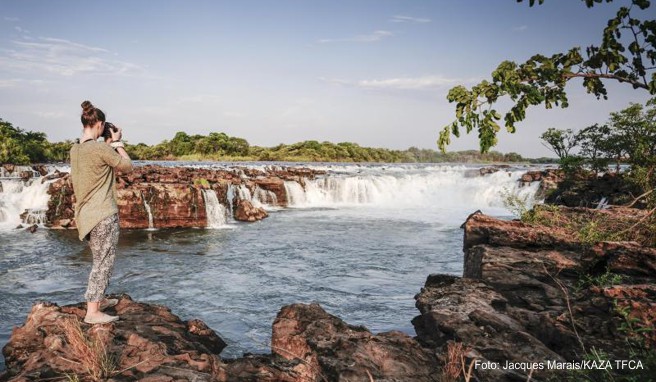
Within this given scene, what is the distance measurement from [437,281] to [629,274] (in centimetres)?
261

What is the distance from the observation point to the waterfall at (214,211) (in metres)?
18.6

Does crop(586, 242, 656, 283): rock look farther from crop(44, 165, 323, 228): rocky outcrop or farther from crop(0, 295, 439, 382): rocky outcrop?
crop(44, 165, 323, 228): rocky outcrop

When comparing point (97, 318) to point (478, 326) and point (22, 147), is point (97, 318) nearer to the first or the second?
point (478, 326)

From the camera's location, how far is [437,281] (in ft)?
22.6

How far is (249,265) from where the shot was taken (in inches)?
462

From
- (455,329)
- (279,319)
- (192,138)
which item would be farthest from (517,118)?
(192,138)

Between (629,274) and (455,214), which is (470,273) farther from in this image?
(455,214)

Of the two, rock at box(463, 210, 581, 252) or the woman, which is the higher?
the woman

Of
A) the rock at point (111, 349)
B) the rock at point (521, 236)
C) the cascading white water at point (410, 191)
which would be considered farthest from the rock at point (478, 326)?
the cascading white water at point (410, 191)

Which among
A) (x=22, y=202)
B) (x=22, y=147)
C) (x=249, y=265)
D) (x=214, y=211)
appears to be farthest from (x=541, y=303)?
(x=22, y=147)

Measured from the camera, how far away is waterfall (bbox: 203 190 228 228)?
1864cm

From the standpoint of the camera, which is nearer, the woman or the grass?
the grass

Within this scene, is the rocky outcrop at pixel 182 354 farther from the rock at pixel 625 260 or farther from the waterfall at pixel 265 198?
the waterfall at pixel 265 198

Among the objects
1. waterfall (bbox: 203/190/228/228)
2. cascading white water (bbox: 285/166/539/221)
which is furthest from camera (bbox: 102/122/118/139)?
cascading white water (bbox: 285/166/539/221)
